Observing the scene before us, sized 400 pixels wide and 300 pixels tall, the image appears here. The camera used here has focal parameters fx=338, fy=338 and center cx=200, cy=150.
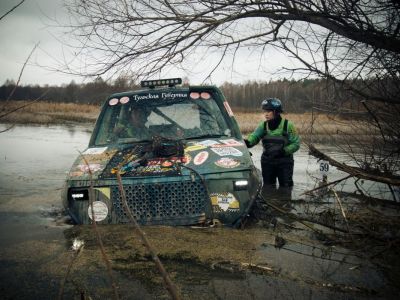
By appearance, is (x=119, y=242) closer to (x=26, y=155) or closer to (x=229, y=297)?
(x=229, y=297)

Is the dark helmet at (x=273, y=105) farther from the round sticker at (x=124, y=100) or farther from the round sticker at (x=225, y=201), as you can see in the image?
the round sticker at (x=225, y=201)

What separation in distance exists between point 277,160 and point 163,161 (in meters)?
3.38

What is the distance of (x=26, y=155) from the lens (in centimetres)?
1101

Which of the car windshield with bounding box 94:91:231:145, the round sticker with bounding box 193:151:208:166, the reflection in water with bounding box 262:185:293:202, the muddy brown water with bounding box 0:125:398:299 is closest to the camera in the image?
the muddy brown water with bounding box 0:125:398:299

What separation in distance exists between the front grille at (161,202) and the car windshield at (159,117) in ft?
4.01

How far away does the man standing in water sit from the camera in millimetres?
6466

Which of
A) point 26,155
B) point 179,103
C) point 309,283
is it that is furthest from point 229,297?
point 26,155

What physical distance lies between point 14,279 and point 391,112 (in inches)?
164

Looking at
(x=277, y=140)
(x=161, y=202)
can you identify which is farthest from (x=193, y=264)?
(x=277, y=140)

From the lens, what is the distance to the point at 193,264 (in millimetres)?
3010

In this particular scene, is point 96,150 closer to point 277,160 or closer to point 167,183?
point 167,183

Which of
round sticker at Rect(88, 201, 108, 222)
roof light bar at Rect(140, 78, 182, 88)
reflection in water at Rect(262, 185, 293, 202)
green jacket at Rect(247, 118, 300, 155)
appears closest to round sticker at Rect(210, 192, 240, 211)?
round sticker at Rect(88, 201, 108, 222)

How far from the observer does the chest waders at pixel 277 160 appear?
21.3 feet

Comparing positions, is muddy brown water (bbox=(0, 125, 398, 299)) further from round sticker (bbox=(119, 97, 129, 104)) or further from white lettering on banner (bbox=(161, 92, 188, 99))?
white lettering on banner (bbox=(161, 92, 188, 99))
